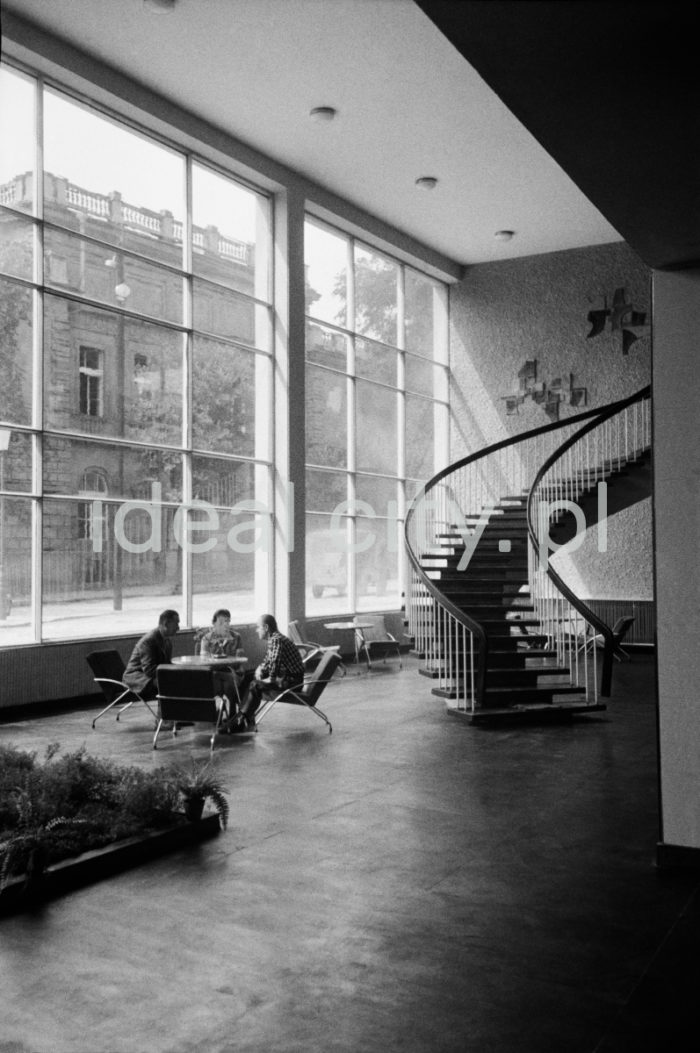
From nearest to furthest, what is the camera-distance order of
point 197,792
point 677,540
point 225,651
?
point 677,540 < point 197,792 < point 225,651

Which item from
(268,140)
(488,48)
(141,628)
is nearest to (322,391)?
(268,140)

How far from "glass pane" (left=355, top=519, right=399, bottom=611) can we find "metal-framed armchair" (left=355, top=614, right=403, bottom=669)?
33.1 inches

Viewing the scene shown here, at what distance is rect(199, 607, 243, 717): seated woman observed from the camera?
327 inches

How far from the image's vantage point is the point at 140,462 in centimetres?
1086

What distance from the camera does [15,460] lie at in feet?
30.5

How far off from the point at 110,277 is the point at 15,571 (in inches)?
128

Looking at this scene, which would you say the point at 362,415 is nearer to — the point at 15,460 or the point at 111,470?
the point at 111,470

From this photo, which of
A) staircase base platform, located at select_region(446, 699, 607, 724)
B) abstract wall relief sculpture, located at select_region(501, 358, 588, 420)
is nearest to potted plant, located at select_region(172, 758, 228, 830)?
staircase base platform, located at select_region(446, 699, 607, 724)

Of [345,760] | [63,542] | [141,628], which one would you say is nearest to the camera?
[345,760]

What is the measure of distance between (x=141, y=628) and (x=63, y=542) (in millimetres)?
1405

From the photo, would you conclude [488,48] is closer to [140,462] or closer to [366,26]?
[366,26]

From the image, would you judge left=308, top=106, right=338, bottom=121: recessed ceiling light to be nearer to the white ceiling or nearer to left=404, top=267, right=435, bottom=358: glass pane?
the white ceiling

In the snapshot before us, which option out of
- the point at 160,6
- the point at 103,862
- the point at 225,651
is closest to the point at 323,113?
the point at 160,6

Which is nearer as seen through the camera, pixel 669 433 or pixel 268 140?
pixel 669 433
